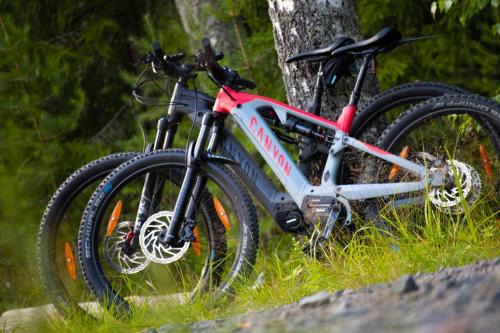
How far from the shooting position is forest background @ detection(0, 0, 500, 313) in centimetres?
574

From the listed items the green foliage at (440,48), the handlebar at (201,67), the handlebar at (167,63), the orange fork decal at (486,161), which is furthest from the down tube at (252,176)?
the green foliage at (440,48)

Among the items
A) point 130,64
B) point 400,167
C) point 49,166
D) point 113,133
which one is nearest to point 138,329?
point 400,167

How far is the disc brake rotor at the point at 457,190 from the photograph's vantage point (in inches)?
139

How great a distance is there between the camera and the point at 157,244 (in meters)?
3.86

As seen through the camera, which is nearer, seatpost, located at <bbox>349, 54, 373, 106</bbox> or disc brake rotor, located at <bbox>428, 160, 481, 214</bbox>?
disc brake rotor, located at <bbox>428, 160, 481, 214</bbox>

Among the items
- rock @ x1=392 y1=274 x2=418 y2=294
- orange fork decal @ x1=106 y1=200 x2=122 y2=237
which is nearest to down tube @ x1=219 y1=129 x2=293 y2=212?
orange fork decal @ x1=106 y1=200 x2=122 y2=237

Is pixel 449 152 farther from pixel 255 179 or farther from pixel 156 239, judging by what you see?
pixel 156 239

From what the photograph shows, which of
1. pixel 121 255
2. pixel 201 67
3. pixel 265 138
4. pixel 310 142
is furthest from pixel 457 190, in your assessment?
pixel 121 255

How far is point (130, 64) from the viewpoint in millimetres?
8477

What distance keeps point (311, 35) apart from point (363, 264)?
1429mm

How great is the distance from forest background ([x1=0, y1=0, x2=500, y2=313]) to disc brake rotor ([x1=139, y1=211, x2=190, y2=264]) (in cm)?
119

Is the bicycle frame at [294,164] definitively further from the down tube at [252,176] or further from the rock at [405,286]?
the rock at [405,286]

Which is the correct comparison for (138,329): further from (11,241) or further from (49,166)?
(49,166)

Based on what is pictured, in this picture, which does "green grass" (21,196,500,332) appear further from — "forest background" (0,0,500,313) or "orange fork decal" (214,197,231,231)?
"forest background" (0,0,500,313)
